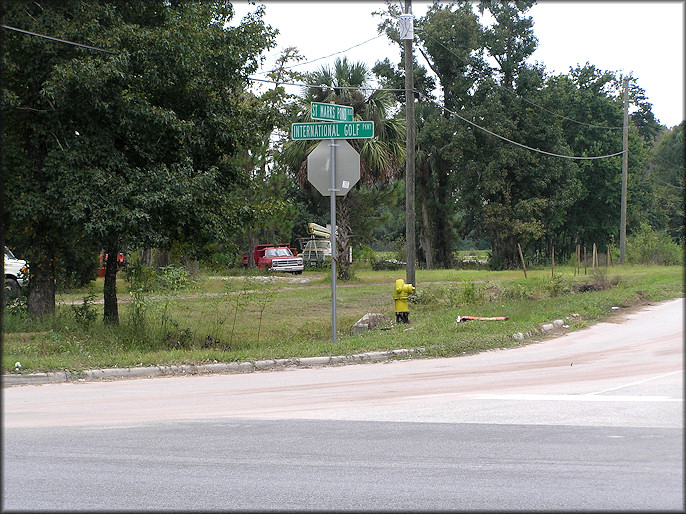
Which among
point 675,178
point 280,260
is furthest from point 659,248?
point 280,260

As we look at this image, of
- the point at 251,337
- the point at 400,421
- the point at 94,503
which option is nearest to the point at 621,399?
the point at 400,421

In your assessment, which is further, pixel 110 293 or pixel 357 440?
pixel 110 293

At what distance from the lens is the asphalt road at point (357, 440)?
5.45m

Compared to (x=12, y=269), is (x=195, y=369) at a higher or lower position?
lower

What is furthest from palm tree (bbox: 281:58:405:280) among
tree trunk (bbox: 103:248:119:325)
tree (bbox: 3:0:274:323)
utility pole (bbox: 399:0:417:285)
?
tree trunk (bbox: 103:248:119:325)

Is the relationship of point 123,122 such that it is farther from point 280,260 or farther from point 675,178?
point 280,260

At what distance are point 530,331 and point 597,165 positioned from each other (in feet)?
139

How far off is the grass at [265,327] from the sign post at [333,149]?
6.45ft

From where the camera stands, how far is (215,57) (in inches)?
634

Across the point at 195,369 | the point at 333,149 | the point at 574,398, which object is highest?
the point at 333,149

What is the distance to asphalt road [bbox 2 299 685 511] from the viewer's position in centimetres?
545

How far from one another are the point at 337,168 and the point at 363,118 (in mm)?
18712

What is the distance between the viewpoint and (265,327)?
1798cm

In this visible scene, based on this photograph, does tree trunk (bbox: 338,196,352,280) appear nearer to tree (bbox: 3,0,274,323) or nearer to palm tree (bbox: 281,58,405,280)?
palm tree (bbox: 281,58,405,280)
